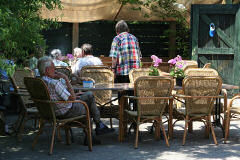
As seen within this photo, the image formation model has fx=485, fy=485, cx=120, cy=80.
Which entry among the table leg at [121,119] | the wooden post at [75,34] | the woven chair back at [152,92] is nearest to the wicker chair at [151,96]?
the woven chair back at [152,92]

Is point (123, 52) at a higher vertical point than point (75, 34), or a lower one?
lower

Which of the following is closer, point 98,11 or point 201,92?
point 201,92

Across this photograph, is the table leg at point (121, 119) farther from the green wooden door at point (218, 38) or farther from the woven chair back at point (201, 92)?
the green wooden door at point (218, 38)

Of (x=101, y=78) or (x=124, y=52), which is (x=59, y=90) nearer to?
(x=101, y=78)

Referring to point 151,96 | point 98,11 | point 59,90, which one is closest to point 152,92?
point 151,96

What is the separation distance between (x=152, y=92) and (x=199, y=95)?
65 centimetres

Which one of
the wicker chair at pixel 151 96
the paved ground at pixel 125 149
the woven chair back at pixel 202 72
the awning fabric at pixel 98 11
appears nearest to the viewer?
the paved ground at pixel 125 149

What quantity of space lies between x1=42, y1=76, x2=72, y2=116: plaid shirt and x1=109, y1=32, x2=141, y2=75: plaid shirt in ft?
6.94

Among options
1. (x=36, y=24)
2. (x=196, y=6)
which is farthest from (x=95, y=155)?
(x=196, y=6)

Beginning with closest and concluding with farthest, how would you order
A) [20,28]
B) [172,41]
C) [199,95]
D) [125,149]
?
[20,28]
[125,149]
[199,95]
[172,41]

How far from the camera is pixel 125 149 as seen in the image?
604cm

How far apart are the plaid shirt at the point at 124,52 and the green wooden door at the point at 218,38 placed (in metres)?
4.40

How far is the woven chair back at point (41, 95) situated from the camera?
5.69m

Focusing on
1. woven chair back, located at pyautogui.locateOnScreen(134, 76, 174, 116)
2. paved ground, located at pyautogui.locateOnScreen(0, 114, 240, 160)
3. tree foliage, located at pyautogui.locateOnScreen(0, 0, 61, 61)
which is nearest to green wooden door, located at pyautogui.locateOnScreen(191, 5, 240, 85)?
paved ground, located at pyautogui.locateOnScreen(0, 114, 240, 160)
